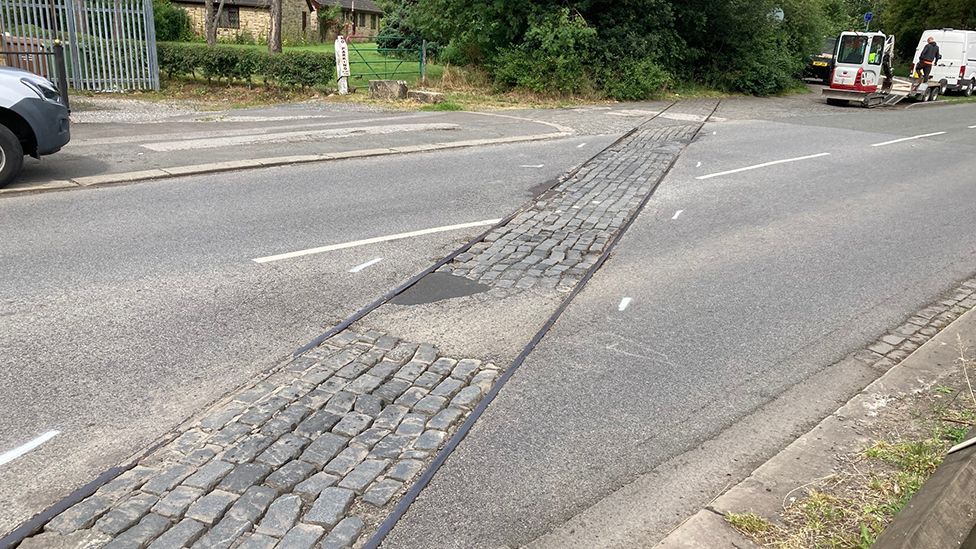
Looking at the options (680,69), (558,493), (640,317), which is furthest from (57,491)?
(680,69)

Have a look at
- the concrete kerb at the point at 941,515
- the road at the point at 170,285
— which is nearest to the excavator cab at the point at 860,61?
the road at the point at 170,285

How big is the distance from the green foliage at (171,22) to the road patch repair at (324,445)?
170ft

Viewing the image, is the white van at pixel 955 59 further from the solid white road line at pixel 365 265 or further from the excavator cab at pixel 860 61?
the solid white road line at pixel 365 265

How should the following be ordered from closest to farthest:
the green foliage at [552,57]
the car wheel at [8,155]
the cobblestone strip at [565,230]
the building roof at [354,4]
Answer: the cobblestone strip at [565,230], the car wheel at [8,155], the green foliage at [552,57], the building roof at [354,4]

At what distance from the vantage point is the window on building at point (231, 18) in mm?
58172

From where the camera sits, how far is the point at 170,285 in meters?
6.28

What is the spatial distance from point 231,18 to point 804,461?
202 ft

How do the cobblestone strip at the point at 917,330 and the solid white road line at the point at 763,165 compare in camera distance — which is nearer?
the cobblestone strip at the point at 917,330

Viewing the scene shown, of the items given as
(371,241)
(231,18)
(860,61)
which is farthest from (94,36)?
(231,18)

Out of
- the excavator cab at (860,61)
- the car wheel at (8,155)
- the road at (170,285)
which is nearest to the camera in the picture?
the road at (170,285)

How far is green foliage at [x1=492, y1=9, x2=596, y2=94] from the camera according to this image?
24234 millimetres

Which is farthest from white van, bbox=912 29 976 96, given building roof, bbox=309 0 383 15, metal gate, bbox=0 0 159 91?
building roof, bbox=309 0 383 15

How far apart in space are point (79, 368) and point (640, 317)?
3.96 metres

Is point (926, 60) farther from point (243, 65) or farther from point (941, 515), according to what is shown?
point (941, 515)
